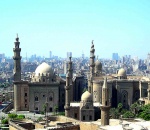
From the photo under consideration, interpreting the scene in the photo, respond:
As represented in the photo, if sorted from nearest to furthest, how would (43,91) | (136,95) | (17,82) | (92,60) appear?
(43,91)
(17,82)
(136,95)
(92,60)

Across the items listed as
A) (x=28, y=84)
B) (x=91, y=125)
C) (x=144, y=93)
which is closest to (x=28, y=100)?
(x=28, y=84)

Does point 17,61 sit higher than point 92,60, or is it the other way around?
point 92,60

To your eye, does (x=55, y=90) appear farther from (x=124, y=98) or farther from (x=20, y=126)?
(x=20, y=126)

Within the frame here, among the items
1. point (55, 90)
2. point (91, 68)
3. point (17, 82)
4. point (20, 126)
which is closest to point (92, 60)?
point (91, 68)

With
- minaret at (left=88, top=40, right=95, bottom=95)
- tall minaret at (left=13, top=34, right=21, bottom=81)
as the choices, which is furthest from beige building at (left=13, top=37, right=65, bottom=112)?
minaret at (left=88, top=40, right=95, bottom=95)

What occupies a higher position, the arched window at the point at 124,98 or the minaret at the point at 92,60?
the minaret at the point at 92,60

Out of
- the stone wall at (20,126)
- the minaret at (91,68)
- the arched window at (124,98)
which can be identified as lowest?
the stone wall at (20,126)

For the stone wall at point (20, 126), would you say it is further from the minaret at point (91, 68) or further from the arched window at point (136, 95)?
the arched window at point (136, 95)

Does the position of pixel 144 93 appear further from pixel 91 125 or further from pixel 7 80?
pixel 7 80

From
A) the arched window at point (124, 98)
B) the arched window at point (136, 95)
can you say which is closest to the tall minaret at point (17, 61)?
the arched window at point (124, 98)

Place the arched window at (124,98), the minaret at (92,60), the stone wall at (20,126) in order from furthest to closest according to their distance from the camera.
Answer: the minaret at (92,60) → the arched window at (124,98) → the stone wall at (20,126)

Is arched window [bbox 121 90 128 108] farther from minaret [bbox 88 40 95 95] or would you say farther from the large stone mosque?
minaret [bbox 88 40 95 95]

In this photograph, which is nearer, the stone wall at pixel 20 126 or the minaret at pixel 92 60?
the stone wall at pixel 20 126
